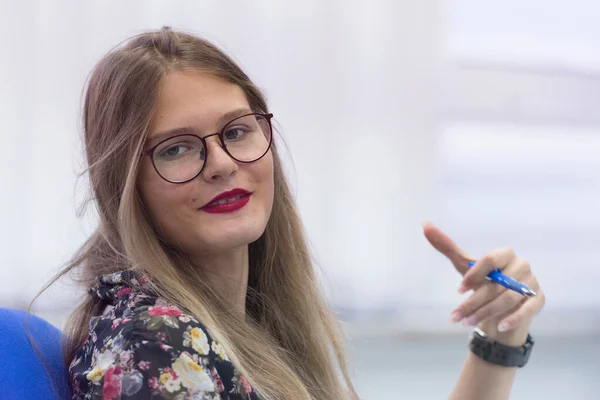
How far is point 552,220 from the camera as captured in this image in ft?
7.40

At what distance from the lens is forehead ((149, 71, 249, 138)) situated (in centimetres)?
103

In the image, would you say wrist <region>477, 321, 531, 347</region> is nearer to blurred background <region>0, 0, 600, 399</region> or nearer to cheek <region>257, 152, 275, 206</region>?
cheek <region>257, 152, 275, 206</region>

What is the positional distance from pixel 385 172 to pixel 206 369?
1305 mm

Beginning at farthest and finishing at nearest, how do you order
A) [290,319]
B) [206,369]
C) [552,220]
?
[552,220]
[290,319]
[206,369]

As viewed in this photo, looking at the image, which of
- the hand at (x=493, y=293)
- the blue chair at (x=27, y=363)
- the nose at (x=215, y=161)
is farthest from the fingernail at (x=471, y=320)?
the blue chair at (x=27, y=363)

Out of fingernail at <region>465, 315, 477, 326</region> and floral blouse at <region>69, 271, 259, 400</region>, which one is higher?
fingernail at <region>465, 315, 477, 326</region>

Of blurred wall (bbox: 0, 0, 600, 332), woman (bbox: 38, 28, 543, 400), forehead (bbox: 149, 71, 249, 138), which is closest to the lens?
woman (bbox: 38, 28, 543, 400)

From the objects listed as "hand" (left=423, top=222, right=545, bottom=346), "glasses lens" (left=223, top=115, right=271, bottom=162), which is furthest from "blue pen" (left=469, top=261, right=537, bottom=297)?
"glasses lens" (left=223, top=115, right=271, bottom=162)

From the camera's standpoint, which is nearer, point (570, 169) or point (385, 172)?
point (385, 172)

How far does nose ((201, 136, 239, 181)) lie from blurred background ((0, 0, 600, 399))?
2.84 ft

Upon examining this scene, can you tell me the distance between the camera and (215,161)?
103cm

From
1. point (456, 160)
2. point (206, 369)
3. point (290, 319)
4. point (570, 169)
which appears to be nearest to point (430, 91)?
point (456, 160)

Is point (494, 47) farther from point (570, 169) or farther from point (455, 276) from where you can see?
point (455, 276)

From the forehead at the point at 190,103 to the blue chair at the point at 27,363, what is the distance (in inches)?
12.2
